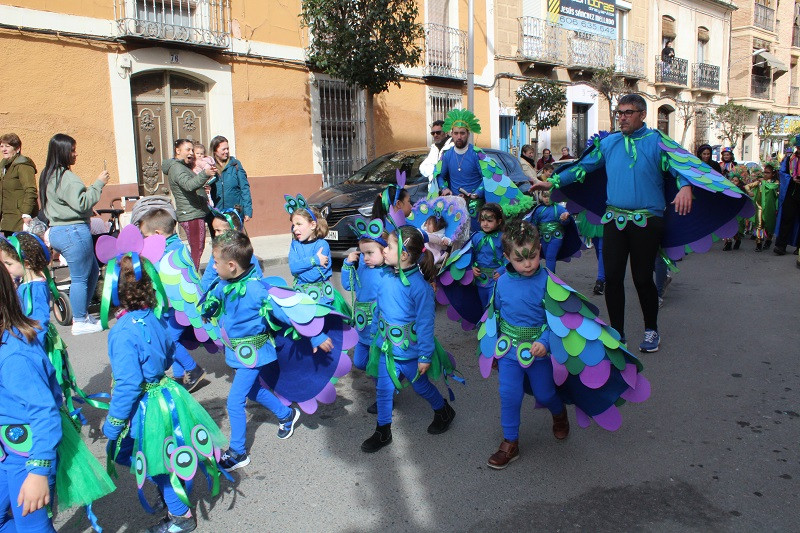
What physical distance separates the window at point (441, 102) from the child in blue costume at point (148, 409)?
14687 millimetres

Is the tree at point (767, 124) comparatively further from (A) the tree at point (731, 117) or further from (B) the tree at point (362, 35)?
(B) the tree at point (362, 35)

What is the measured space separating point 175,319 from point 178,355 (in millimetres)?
322

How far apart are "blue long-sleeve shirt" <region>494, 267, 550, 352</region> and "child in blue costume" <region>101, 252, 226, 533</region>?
1.63 meters

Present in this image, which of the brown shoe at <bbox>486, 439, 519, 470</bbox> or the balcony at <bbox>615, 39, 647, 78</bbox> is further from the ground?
the balcony at <bbox>615, 39, 647, 78</bbox>

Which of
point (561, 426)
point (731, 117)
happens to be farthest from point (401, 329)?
point (731, 117)

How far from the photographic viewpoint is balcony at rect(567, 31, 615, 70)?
22.2 metres

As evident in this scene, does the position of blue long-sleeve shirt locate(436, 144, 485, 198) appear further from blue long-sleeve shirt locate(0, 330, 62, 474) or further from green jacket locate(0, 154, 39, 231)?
blue long-sleeve shirt locate(0, 330, 62, 474)

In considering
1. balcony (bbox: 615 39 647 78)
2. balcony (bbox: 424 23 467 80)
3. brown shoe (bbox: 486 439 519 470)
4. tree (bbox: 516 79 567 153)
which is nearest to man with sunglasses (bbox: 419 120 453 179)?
brown shoe (bbox: 486 439 519 470)

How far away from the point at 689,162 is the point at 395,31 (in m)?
8.64

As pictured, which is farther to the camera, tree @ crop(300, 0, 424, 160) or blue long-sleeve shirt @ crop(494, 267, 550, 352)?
tree @ crop(300, 0, 424, 160)

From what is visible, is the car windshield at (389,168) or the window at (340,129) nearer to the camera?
the car windshield at (389,168)

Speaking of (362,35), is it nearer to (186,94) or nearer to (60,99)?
(186,94)

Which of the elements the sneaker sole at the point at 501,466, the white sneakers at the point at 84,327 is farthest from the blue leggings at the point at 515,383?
the white sneakers at the point at 84,327

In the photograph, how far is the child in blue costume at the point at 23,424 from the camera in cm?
227
